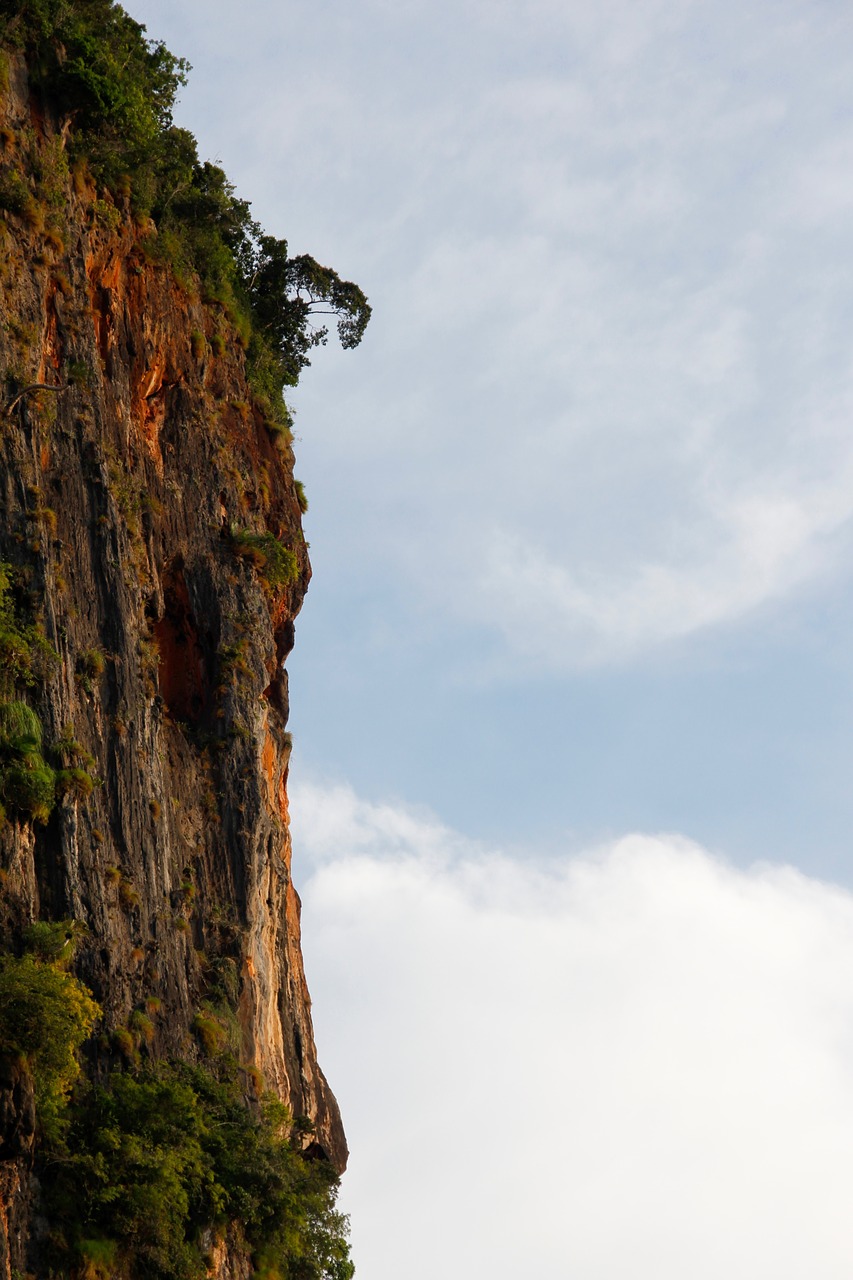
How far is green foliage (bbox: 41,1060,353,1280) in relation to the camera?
856 inches

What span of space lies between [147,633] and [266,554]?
5421 millimetres

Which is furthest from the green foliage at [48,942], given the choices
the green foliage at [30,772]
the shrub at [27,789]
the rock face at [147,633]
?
the green foliage at [30,772]

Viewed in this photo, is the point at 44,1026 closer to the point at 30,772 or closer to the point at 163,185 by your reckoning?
the point at 30,772

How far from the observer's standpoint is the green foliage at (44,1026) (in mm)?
21391

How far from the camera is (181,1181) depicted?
2300cm

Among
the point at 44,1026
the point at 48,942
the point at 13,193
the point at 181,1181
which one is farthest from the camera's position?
the point at 13,193

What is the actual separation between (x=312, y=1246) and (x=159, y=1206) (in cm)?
562

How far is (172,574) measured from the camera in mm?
33312

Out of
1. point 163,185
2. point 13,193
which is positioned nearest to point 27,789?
point 13,193

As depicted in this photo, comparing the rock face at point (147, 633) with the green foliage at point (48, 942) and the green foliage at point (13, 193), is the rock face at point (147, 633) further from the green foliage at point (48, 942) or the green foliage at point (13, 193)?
the green foliage at point (48, 942)

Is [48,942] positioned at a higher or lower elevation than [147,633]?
lower

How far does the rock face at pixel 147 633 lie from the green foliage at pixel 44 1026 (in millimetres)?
1096

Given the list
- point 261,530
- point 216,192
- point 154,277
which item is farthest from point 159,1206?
point 216,192

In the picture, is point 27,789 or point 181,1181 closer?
point 181,1181
